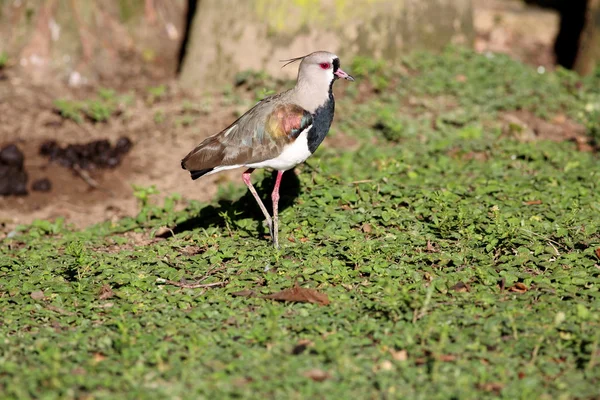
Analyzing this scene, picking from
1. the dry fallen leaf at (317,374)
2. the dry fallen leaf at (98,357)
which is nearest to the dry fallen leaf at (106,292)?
the dry fallen leaf at (98,357)

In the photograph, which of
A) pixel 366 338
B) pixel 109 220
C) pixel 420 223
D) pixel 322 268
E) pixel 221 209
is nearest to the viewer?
pixel 366 338

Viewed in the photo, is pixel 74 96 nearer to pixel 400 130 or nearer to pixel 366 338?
pixel 400 130

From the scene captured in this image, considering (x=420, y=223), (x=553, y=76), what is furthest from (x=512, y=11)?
(x=420, y=223)

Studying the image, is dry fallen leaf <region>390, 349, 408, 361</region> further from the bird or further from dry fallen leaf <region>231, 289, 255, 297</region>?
the bird

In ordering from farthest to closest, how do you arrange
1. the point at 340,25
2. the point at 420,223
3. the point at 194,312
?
the point at 340,25 < the point at 420,223 < the point at 194,312

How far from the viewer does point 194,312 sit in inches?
194

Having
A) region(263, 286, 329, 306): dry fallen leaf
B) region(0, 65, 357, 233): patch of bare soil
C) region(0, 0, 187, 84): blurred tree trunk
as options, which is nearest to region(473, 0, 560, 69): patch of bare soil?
region(0, 65, 357, 233): patch of bare soil

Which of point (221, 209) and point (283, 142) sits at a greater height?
point (283, 142)

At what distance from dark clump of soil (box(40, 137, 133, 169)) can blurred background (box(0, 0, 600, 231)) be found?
0.01 m

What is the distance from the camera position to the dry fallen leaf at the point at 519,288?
5172 millimetres

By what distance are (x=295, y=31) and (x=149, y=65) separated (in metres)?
2.49

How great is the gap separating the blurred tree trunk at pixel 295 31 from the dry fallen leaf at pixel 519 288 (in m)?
4.89

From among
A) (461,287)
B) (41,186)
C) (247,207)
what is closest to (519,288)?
(461,287)

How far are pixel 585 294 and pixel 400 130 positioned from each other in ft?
12.3
